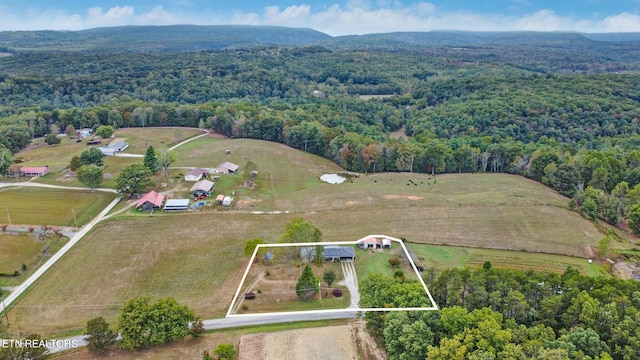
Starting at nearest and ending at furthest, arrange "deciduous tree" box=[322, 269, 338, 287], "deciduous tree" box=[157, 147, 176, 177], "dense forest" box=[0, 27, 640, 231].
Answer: "deciduous tree" box=[322, 269, 338, 287]
"deciduous tree" box=[157, 147, 176, 177]
"dense forest" box=[0, 27, 640, 231]

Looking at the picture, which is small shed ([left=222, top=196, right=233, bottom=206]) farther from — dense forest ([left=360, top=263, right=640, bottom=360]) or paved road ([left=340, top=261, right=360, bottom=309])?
dense forest ([left=360, top=263, right=640, bottom=360])

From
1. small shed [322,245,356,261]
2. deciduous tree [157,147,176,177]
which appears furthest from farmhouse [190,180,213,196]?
small shed [322,245,356,261]

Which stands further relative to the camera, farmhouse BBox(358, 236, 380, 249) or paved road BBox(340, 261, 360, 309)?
farmhouse BBox(358, 236, 380, 249)

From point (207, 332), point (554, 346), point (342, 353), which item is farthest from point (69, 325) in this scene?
point (554, 346)

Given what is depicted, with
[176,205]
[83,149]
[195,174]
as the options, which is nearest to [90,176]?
[195,174]

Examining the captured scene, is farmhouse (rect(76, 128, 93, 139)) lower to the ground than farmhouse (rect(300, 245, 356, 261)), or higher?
higher

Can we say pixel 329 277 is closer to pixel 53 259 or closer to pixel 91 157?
pixel 53 259

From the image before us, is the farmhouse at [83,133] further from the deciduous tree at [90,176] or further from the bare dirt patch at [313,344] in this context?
the bare dirt patch at [313,344]

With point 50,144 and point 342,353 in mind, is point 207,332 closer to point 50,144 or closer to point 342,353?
point 342,353
